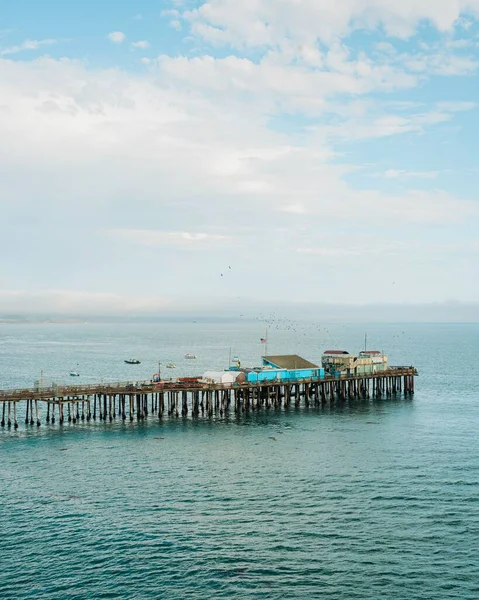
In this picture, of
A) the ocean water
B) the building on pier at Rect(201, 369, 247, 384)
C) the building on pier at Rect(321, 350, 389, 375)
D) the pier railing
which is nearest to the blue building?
the pier railing

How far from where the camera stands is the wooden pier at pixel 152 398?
8106cm

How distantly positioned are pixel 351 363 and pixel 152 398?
3831 cm

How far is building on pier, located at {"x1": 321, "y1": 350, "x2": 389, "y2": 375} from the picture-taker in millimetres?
108750

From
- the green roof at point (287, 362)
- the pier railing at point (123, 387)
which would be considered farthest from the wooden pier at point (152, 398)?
the green roof at point (287, 362)

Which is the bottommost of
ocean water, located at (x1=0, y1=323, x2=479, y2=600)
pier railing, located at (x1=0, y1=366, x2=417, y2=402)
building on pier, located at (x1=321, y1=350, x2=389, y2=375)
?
ocean water, located at (x1=0, y1=323, x2=479, y2=600)

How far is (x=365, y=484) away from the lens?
54.4m

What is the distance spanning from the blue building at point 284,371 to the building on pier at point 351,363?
5.32 meters

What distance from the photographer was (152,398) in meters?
89.8

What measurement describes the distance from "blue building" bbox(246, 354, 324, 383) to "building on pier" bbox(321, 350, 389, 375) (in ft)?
17.4

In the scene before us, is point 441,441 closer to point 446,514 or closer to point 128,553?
point 446,514

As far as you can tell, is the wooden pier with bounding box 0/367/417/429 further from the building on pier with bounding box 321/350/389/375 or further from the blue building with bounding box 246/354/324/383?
the building on pier with bounding box 321/350/389/375

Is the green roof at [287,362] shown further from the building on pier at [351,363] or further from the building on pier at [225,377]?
the building on pier at [225,377]

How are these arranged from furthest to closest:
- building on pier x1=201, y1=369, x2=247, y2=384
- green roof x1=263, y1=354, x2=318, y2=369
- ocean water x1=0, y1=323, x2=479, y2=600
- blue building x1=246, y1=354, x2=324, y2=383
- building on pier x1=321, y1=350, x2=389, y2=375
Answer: building on pier x1=321, y1=350, x2=389, y2=375 < green roof x1=263, y1=354, x2=318, y2=369 < blue building x1=246, y1=354, x2=324, y2=383 < building on pier x1=201, y1=369, x2=247, y2=384 < ocean water x1=0, y1=323, x2=479, y2=600

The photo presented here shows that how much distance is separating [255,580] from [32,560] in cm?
1453
